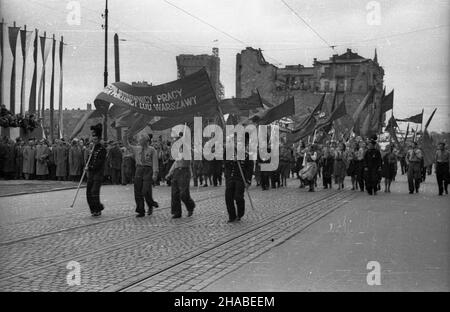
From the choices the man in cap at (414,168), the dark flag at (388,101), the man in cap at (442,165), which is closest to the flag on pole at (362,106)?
the dark flag at (388,101)

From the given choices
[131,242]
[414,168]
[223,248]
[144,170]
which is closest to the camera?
[223,248]

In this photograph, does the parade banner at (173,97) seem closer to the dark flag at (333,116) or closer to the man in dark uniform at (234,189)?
the man in dark uniform at (234,189)

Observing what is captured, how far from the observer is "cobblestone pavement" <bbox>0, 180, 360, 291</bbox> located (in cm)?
674

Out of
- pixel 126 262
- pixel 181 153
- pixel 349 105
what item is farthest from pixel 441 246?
pixel 349 105

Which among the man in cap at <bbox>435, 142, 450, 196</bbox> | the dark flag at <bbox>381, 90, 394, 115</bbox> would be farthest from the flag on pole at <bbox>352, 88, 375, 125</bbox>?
the man in cap at <bbox>435, 142, 450, 196</bbox>

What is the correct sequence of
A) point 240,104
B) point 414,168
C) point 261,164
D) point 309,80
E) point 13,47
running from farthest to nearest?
1. point 309,80
2. point 13,47
3. point 240,104
4. point 261,164
5. point 414,168

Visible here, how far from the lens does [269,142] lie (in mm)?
25266

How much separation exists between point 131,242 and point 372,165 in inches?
515

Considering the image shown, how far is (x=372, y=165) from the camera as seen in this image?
20.6 m

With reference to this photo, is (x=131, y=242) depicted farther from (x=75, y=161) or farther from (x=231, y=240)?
(x=75, y=161)

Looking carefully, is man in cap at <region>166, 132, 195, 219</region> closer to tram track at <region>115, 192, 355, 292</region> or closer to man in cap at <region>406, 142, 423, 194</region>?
tram track at <region>115, 192, 355, 292</region>

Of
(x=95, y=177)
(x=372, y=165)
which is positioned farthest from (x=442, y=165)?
(x=95, y=177)

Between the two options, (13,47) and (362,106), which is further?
(13,47)

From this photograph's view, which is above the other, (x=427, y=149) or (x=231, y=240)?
(x=427, y=149)
